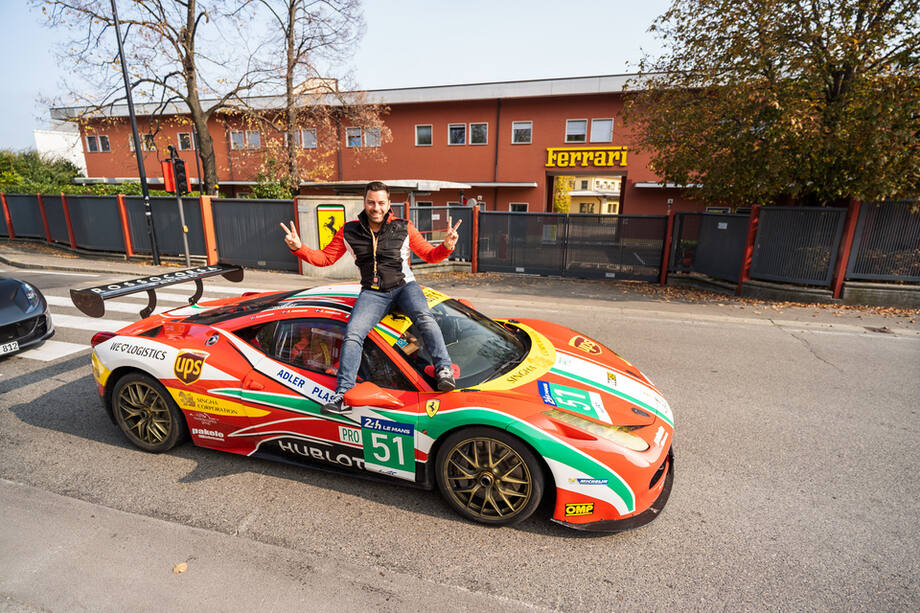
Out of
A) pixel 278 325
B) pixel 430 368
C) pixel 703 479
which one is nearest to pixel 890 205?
pixel 703 479

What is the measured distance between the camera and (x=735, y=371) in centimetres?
592

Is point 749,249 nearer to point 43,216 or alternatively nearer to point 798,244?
point 798,244

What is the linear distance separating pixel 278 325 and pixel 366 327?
0.80 m

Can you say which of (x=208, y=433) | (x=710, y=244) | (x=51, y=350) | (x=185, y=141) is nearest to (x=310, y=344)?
(x=208, y=433)

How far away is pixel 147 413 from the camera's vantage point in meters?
3.85

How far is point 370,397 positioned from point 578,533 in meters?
1.65

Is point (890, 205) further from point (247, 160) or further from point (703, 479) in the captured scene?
point (247, 160)

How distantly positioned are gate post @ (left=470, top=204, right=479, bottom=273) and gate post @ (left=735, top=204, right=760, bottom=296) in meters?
7.06

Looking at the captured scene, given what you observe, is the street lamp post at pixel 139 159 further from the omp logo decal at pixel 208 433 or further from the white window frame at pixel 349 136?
the omp logo decal at pixel 208 433

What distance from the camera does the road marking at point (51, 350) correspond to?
6145 millimetres

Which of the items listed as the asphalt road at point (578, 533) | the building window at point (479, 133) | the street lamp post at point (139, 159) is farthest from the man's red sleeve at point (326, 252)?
the building window at point (479, 133)

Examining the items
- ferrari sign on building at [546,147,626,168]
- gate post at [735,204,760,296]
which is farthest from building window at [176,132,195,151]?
gate post at [735,204,760,296]

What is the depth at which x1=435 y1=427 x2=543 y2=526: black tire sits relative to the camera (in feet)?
9.43

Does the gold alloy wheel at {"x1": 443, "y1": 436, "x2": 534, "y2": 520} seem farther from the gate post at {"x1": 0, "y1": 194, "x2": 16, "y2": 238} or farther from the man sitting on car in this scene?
the gate post at {"x1": 0, "y1": 194, "x2": 16, "y2": 238}
